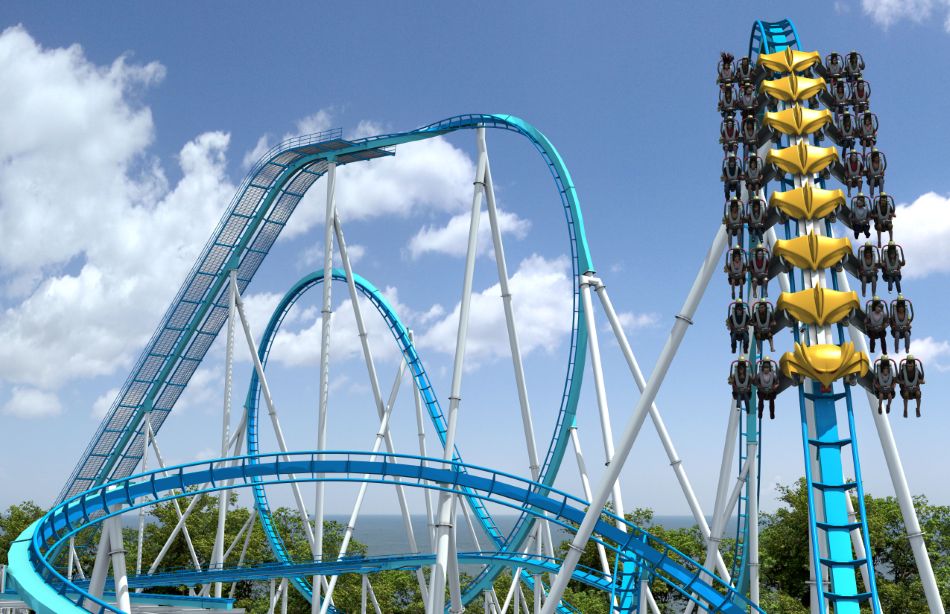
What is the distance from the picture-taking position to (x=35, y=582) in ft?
33.6

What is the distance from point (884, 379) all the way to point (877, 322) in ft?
2.29

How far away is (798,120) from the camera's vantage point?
464 inches

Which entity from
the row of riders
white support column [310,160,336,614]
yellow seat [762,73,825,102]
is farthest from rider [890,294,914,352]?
white support column [310,160,336,614]

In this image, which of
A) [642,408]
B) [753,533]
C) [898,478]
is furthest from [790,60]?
[753,533]

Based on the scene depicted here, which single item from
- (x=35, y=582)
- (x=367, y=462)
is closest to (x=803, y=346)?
(x=367, y=462)

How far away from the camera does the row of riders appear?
1045 cm

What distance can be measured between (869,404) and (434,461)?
6124 millimetres

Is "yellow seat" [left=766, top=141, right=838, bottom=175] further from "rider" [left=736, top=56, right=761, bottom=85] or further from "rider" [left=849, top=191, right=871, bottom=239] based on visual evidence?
"rider" [left=736, top=56, right=761, bottom=85]

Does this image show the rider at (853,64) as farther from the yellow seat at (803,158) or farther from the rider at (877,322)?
the rider at (877,322)

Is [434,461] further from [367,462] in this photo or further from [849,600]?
[849,600]

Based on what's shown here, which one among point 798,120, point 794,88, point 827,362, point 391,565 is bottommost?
point 391,565

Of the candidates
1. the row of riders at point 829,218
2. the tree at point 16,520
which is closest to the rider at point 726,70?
the row of riders at point 829,218

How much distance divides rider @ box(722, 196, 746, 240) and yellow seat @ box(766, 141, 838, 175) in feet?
2.77

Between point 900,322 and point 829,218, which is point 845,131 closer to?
point 829,218
